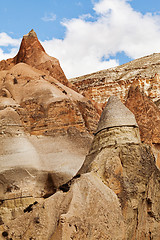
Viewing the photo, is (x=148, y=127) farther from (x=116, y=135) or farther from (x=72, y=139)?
(x=116, y=135)

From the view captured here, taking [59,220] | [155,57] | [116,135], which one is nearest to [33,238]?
[59,220]

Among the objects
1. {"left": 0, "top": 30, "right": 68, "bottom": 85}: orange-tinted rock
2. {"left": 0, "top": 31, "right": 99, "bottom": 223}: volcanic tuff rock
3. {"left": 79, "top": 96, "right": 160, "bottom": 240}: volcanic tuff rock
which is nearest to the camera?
{"left": 79, "top": 96, "right": 160, "bottom": 240}: volcanic tuff rock

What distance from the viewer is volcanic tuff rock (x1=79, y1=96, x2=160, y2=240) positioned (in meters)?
11.6

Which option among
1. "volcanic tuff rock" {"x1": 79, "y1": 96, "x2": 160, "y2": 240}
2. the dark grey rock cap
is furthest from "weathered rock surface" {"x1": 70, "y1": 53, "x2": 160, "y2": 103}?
"volcanic tuff rock" {"x1": 79, "y1": 96, "x2": 160, "y2": 240}

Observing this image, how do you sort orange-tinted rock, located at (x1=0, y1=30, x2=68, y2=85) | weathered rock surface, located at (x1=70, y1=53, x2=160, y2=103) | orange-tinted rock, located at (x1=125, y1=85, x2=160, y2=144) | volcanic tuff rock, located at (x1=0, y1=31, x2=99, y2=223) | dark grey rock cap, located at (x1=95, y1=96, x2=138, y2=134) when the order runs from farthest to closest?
weathered rock surface, located at (x1=70, y1=53, x2=160, y2=103), orange-tinted rock, located at (x1=0, y1=30, x2=68, y2=85), orange-tinted rock, located at (x1=125, y1=85, x2=160, y2=144), volcanic tuff rock, located at (x1=0, y1=31, x2=99, y2=223), dark grey rock cap, located at (x1=95, y1=96, x2=138, y2=134)

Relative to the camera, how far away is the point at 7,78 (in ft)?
89.4

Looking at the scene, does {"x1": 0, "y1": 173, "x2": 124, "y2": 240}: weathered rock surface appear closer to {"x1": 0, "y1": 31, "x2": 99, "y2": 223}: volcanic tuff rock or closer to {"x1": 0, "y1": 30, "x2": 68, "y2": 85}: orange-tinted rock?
{"x1": 0, "y1": 31, "x2": 99, "y2": 223}: volcanic tuff rock

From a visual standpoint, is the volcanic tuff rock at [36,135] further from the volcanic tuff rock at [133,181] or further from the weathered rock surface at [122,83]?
the weathered rock surface at [122,83]

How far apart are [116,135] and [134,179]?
2200 millimetres

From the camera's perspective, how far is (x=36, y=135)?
22.8 meters

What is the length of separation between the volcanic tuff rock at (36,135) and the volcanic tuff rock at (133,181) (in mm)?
7139

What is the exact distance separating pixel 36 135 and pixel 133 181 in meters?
11.9

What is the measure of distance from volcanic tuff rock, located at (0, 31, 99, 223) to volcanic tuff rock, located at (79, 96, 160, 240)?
23.4 ft

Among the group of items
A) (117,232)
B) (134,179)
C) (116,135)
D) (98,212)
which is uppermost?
(116,135)
